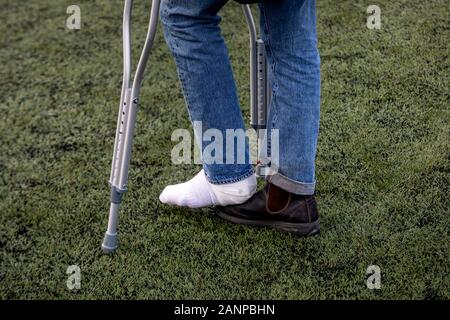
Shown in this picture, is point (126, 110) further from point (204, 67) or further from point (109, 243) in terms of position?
point (109, 243)

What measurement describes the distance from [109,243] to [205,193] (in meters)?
0.32

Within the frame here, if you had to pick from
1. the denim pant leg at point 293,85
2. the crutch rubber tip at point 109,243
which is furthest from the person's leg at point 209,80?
the crutch rubber tip at point 109,243

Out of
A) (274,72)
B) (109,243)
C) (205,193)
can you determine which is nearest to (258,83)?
(274,72)

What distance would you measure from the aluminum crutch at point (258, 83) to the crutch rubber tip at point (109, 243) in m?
0.48

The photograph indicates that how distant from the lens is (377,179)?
2168 millimetres

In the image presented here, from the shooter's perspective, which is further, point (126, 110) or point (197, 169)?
point (197, 169)

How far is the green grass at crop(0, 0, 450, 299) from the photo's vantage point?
1.83m

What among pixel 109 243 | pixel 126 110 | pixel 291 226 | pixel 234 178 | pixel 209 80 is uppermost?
pixel 209 80

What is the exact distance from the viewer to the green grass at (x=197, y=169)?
1828 mm

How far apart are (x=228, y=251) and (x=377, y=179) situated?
0.57 meters

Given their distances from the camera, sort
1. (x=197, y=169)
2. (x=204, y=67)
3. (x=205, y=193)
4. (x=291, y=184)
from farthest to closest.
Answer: (x=197, y=169) → (x=205, y=193) → (x=291, y=184) → (x=204, y=67)

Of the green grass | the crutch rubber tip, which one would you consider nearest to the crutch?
the crutch rubber tip

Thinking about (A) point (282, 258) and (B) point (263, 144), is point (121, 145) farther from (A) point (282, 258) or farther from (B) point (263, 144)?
(A) point (282, 258)

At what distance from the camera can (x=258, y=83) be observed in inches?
79.6
